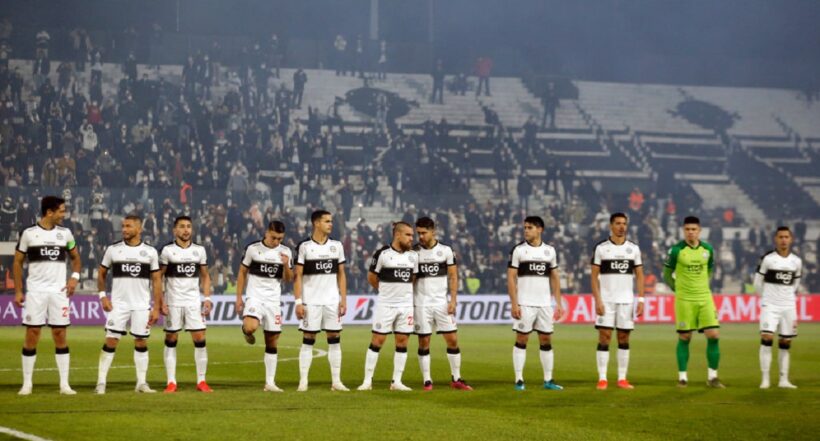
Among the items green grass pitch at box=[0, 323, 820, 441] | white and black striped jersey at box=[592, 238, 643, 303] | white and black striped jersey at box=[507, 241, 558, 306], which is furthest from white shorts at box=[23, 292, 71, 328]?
white and black striped jersey at box=[592, 238, 643, 303]

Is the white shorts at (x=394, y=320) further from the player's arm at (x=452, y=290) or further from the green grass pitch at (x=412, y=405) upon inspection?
the green grass pitch at (x=412, y=405)

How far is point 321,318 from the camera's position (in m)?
16.4

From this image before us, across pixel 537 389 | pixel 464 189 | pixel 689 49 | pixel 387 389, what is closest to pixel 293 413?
pixel 387 389

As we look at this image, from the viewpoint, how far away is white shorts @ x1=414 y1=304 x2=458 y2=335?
16.8 metres

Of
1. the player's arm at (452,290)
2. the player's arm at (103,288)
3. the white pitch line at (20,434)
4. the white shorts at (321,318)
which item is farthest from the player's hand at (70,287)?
the player's arm at (452,290)

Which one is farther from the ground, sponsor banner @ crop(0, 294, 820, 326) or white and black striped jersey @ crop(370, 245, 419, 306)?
white and black striped jersey @ crop(370, 245, 419, 306)

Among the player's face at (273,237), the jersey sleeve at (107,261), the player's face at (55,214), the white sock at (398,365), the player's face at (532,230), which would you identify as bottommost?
the white sock at (398,365)

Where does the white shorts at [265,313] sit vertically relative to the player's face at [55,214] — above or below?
below

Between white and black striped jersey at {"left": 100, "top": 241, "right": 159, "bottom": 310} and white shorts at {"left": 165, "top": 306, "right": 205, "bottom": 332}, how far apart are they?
34cm

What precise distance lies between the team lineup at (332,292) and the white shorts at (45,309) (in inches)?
0.5

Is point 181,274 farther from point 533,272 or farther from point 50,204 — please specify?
point 533,272

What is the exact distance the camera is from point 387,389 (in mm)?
16453

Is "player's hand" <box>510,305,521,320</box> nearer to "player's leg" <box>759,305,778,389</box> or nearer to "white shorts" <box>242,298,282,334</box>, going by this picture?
"white shorts" <box>242,298,282,334</box>

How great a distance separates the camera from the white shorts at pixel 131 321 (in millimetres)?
15539
